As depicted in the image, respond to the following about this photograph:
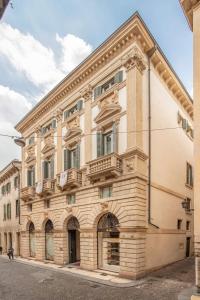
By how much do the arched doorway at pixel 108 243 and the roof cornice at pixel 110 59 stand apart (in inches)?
388

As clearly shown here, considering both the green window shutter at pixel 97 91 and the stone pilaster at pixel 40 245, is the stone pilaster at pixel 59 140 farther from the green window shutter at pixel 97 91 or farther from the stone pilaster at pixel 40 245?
the stone pilaster at pixel 40 245

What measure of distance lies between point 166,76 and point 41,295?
15296mm

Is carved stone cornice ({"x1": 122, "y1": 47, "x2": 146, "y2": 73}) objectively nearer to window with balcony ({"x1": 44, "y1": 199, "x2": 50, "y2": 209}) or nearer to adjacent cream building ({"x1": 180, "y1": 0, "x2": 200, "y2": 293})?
adjacent cream building ({"x1": 180, "y1": 0, "x2": 200, "y2": 293})

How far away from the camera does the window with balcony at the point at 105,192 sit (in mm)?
15752

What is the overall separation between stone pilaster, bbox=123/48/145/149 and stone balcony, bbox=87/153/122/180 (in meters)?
1.08

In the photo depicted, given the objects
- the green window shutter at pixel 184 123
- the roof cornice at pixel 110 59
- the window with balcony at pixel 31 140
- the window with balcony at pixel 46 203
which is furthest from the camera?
the window with balcony at pixel 31 140

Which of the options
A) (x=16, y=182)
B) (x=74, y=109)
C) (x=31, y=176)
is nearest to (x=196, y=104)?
(x=74, y=109)

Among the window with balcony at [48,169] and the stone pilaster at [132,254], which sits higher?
the window with balcony at [48,169]

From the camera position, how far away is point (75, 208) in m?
18.1

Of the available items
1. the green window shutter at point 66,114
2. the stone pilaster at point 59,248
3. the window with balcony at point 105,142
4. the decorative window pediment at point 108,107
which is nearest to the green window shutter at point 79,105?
the green window shutter at point 66,114

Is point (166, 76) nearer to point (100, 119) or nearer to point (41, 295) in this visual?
point (100, 119)

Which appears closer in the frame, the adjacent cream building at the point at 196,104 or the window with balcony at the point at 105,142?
the adjacent cream building at the point at 196,104

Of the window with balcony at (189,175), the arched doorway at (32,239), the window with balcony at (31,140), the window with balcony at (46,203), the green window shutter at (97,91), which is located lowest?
the arched doorway at (32,239)


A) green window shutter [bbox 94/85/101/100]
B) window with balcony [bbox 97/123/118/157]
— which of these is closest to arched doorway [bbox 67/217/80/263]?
window with balcony [bbox 97/123/118/157]
